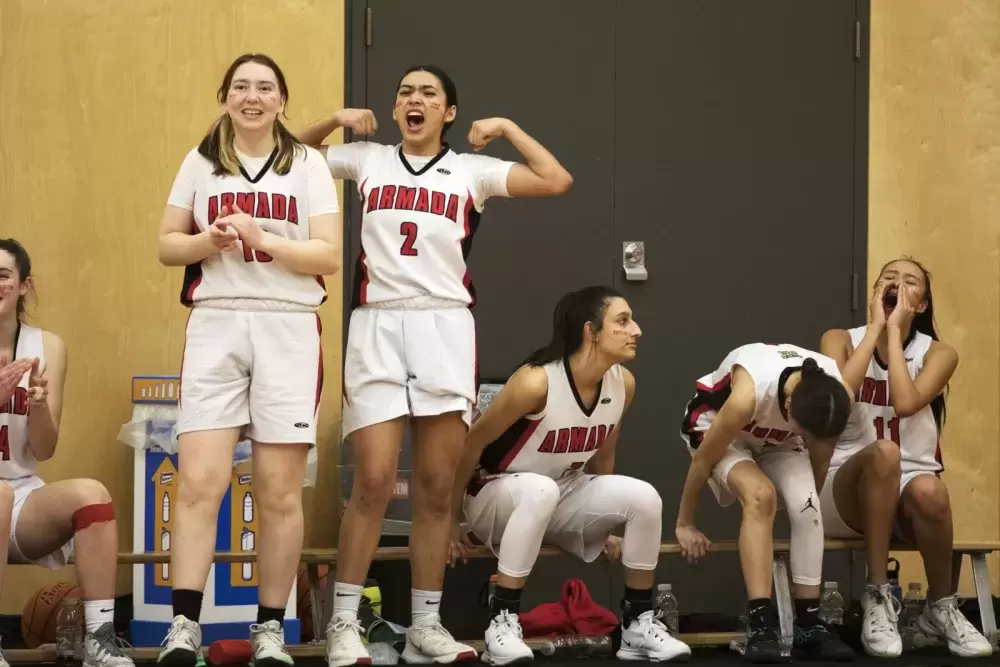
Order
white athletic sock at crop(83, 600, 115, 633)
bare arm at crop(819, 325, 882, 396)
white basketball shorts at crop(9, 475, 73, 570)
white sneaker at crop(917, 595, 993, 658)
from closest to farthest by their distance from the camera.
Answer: white athletic sock at crop(83, 600, 115, 633) → white basketball shorts at crop(9, 475, 73, 570) → white sneaker at crop(917, 595, 993, 658) → bare arm at crop(819, 325, 882, 396)

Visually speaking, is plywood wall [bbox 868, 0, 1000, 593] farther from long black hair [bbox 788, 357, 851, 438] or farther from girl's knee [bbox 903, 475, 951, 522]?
long black hair [bbox 788, 357, 851, 438]

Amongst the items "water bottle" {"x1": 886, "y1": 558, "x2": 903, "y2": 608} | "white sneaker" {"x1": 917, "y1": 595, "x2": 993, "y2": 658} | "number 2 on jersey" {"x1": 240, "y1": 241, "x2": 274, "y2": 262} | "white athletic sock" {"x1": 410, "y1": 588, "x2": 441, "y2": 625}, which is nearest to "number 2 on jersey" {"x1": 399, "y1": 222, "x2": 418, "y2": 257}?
"number 2 on jersey" {"x1": 240, "y1": 241, "x2": 274, "y2": 262}

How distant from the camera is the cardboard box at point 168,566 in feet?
13.3

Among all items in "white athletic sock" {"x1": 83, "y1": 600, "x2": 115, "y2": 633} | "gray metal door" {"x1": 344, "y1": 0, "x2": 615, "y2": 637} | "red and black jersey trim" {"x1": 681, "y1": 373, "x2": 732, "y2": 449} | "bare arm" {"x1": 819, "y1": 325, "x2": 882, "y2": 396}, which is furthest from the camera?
"gray metal door" {"x1": 344, "y1": 0, "x2": 615, "y2": 637}

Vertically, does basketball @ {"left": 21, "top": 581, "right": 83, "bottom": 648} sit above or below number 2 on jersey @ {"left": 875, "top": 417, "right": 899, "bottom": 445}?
below

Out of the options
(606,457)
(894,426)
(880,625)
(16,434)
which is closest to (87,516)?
(16,434)

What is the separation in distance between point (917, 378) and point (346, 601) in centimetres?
200

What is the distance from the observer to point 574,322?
369 cm

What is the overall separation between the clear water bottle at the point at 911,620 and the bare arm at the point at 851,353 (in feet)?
2.24

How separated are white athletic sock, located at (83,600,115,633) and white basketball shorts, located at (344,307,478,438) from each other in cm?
76

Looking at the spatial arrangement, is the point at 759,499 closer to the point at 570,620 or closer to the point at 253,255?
the point at 570,620

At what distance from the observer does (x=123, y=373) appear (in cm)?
453

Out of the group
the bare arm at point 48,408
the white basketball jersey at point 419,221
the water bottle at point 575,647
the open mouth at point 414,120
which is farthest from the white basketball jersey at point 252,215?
the water bottle at point 575,647

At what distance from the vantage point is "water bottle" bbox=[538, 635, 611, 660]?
364 centimetres
